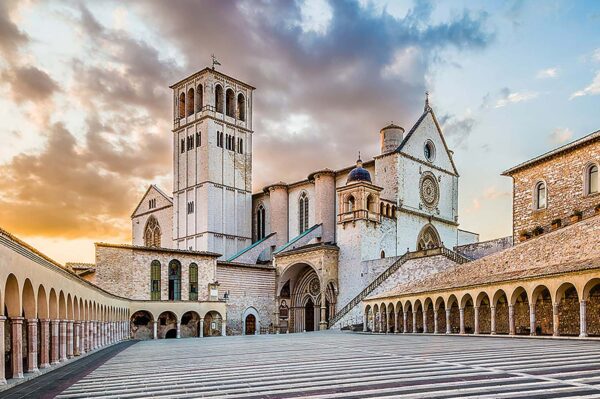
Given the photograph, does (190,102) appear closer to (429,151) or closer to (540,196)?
(429,151)

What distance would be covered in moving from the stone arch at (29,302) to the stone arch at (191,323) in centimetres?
3228

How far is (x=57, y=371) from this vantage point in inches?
643

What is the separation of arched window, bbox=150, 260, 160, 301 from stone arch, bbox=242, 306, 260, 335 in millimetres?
8209

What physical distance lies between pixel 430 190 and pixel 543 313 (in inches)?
1111

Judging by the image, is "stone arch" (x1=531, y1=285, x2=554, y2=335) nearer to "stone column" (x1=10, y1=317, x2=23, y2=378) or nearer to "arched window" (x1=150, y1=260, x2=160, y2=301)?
"stone column" (x1=10, y1=317, x2=23, y2=378)

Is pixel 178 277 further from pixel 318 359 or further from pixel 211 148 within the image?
pixel 318 359

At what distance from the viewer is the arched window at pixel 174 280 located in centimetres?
4728

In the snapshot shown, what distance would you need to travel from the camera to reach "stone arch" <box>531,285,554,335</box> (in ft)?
91.4

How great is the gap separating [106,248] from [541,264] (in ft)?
96.6

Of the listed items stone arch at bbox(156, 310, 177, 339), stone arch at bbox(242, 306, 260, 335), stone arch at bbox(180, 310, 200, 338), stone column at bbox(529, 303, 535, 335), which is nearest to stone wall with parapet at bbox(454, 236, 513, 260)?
stone column at bbox(529, 303, 535, 335)

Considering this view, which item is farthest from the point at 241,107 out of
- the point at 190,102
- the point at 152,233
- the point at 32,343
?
the point at 32,343

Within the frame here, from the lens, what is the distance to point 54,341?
18.6m

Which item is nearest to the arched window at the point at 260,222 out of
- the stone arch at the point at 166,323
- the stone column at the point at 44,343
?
the stone arch at the point at 166,323

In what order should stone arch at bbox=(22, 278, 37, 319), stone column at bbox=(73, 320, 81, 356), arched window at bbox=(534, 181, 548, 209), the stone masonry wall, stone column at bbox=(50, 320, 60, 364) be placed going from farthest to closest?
arched window at bbox=(534, 181, 548, 209) < the stone masonry wall < stone column at bbox=(73, 320, 81, 356) < stone column at bbox=(50, 320, 60, 364) < stone arch at bbox=(22, 278, 37, 319)
